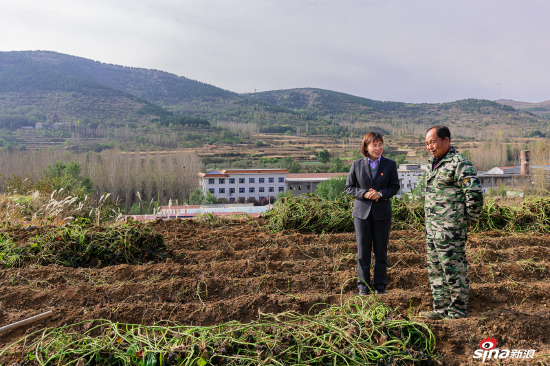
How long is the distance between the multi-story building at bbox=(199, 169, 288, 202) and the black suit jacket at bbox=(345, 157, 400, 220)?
36975 mm

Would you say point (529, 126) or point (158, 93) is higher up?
point (158, 93)

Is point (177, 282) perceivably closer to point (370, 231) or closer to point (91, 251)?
point (91, 251)

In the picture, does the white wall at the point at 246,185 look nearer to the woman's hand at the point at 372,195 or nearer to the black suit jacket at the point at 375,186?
the black suit jacket at the point at 375,186

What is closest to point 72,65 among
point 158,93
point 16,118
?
point 158,93

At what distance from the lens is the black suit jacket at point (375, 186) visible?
2941 mm

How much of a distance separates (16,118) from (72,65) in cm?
6786

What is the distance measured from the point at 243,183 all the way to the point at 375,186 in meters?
39.5

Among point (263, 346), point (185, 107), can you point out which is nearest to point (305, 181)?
point (263, 346)

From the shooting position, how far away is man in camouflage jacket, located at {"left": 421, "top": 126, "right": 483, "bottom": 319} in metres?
2.39

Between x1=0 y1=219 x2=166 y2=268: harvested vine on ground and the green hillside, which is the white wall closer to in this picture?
x1=0 y1=219 x2=166 y2=268: harvested vine on ground

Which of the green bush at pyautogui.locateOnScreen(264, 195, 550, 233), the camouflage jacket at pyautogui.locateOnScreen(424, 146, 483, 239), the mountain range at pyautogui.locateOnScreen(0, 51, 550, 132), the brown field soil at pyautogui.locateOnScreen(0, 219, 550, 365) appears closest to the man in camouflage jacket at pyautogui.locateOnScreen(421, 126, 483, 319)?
the camouflage jacket at pyautogui.locateOnScreen(424, 146, 483, 239)

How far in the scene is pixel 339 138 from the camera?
7931cm

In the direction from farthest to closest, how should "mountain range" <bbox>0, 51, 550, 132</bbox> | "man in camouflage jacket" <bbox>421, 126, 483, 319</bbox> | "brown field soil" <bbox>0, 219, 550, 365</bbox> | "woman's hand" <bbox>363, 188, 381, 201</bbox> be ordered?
"mountain range" <bbox>0, 51, 550, 132</bbox>, "woman's hand" <bbox>363, 188, 381, 201</bbox>, "man in camouflage jacket" <bbox>421, 126, 483, 319</bbox>, "brown field soil" <bbox>0, 219, 550, 365</bbox>

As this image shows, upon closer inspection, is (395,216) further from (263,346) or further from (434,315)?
(263,346)
